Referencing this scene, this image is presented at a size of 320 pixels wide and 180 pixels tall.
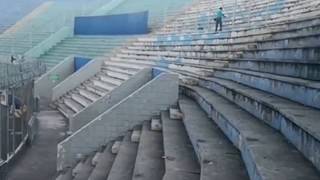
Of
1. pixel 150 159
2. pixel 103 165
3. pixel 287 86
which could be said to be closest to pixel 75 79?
pixel 103 165

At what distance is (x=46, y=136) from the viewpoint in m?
11.9

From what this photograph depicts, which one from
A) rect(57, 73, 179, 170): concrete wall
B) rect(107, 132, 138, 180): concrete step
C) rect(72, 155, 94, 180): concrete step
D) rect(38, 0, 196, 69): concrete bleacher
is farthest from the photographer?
rect(38, 0, 196, 69): concrete bleacher

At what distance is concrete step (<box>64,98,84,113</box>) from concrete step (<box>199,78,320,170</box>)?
7.78 metres

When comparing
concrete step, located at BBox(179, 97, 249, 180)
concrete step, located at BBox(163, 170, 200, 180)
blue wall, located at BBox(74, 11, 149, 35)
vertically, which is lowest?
concrete step, located at BBox(163, 170, 200, 180)

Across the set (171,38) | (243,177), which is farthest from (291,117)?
(171,38)

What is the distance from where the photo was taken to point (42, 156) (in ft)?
32.7

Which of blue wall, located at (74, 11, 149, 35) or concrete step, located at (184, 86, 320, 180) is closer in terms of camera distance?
concrete step, located at (184, 86, 320, 180)

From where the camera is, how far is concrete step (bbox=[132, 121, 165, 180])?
17.3 feet

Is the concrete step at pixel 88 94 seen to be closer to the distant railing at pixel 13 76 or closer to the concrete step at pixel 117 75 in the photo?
the concrete step at pixel 117 75

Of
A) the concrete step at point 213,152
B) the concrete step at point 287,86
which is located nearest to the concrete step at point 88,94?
the concrete step at point 287,86

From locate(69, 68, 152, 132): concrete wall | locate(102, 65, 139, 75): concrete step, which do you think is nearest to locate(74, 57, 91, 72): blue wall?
locate(102, 65, 139, 75): concrete step

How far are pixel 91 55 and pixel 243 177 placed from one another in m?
16.5

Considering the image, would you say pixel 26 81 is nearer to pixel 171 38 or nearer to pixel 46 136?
pixel 46 136

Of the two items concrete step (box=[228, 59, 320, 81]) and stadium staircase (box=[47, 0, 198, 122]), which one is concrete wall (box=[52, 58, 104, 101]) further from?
concrete step (box=[228, 59, 320, 81])
